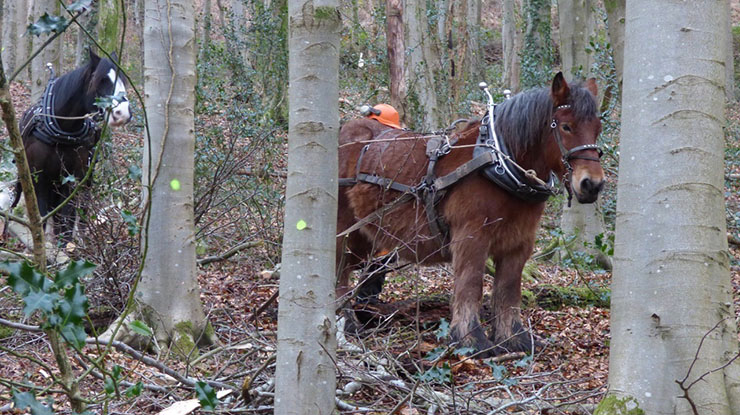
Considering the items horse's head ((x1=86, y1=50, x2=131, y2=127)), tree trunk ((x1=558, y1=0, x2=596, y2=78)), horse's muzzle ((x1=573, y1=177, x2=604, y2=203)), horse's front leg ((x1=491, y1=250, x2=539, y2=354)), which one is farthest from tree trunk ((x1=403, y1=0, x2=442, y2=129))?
horse's muzzle ((x1=573, y1=177, x2=604, y2=203))

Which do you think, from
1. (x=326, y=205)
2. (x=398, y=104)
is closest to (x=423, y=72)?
(x=398, y=104)

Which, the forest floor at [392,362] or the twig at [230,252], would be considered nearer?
the forest floor at [392,362]

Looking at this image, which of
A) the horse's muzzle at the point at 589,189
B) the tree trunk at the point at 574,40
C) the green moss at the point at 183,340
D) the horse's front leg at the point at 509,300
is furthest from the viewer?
the tree trunk at the point at 574,40

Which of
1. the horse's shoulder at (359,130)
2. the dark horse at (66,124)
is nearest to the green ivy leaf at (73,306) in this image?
the horse's shoulder at (359,130)

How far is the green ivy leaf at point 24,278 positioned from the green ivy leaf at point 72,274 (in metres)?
0.06

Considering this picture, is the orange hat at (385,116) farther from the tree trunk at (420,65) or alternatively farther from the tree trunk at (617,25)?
the tree trunk at (420,65)

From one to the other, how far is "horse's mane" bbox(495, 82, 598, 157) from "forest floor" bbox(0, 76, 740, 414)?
1.34 metres

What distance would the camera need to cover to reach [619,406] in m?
2.68

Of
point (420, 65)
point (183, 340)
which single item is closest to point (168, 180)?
point (183, 340)

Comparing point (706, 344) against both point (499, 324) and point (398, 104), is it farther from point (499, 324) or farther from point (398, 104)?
point (398, 104)

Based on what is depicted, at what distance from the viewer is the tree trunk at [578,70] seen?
27.5ft

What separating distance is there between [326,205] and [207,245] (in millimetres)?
4940

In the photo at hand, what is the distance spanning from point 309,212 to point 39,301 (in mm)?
1147

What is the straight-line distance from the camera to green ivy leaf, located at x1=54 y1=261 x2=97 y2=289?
202 cm
